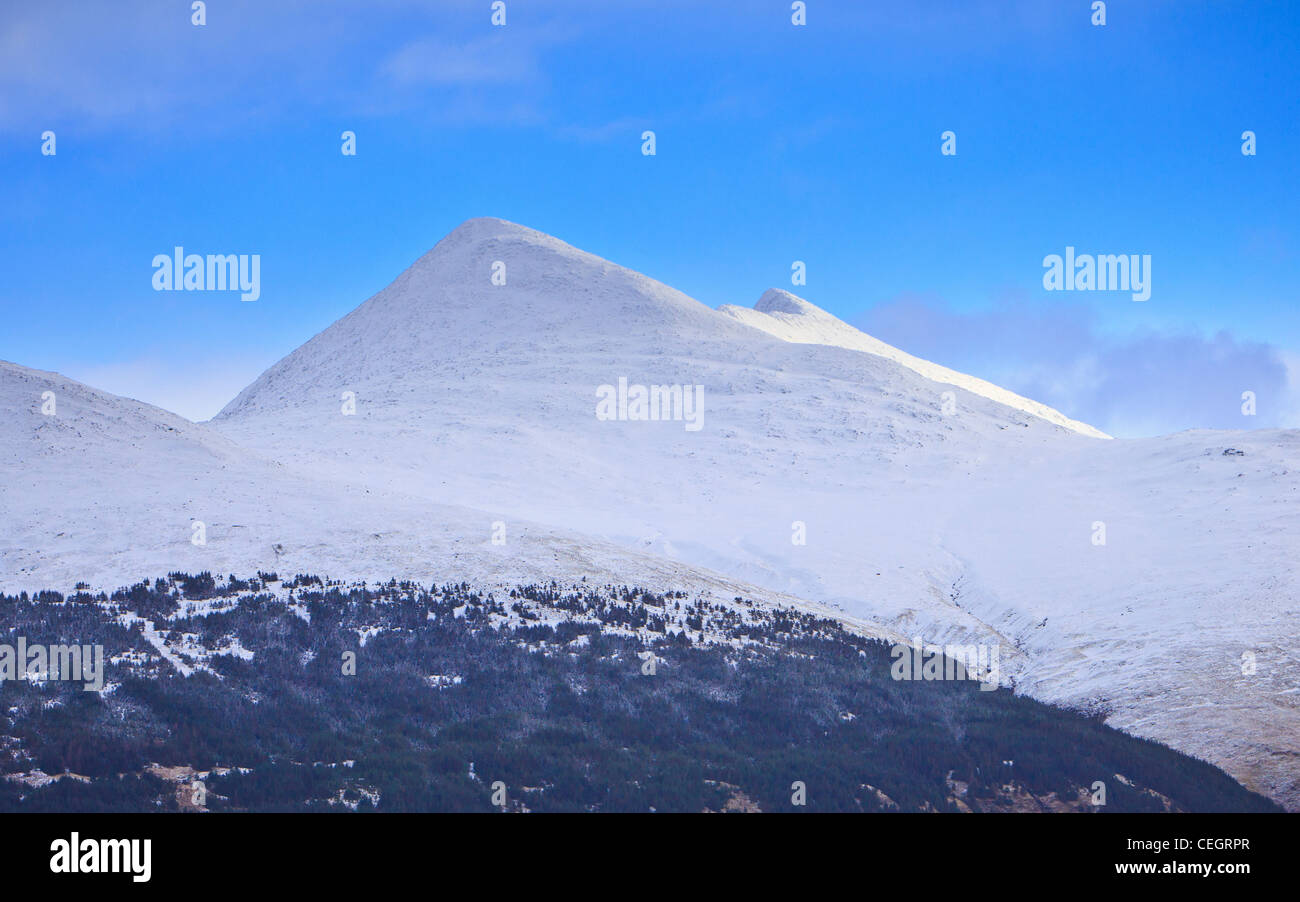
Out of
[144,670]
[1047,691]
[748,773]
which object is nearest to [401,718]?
[144,670]

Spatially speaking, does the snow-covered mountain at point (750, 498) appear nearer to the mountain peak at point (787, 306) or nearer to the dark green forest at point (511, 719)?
the dark green forest at point (511, 719)

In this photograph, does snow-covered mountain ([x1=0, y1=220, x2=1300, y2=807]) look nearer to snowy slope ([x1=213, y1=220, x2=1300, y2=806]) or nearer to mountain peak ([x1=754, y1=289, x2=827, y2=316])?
snowy slope ([x1=213, y1=220, x2=1300, y2=806])

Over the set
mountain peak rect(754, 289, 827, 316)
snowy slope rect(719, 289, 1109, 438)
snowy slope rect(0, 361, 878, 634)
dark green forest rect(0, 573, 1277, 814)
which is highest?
mountain peak rect(754, 289, 827, 316)

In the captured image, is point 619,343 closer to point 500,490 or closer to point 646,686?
point 500,490

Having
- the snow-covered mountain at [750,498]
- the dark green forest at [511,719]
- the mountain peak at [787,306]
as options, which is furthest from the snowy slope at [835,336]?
the dark green forest at [511,719]

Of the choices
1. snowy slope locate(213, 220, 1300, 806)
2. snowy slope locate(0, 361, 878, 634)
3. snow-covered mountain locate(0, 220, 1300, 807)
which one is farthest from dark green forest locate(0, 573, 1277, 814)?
snowy slope locate(213, 220, 1300, 806)

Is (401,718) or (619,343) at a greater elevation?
(619,343)

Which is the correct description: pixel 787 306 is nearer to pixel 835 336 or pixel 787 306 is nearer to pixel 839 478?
pixel 835 336
